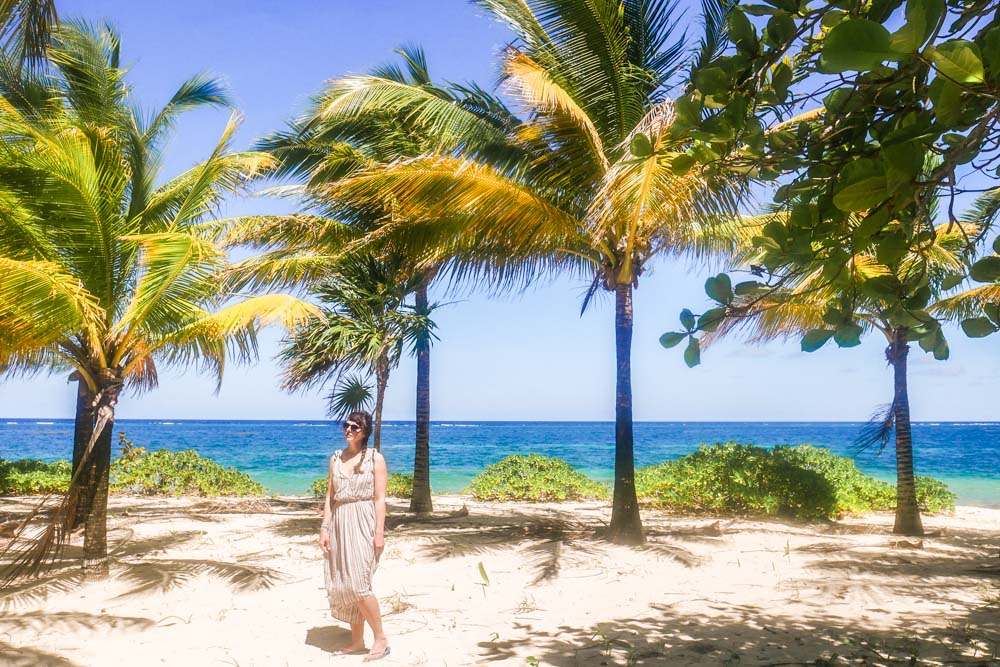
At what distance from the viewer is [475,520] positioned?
1074cm

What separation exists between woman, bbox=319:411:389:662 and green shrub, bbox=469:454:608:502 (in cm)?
1014

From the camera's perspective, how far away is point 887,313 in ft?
6.10

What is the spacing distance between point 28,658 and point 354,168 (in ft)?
26.2

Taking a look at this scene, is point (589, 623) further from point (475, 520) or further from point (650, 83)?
point (650, 83)

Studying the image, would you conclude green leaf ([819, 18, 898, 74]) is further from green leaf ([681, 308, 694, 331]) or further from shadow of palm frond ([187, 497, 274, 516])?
shadow of palm frond ([187, 497, 274, 516])

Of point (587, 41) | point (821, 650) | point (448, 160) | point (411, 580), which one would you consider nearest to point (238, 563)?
point (411, 580)

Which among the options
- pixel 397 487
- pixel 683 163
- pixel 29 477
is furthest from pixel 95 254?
pixel 29 477

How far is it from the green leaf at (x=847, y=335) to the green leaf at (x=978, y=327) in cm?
26

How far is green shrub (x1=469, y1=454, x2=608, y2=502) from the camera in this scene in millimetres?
14828

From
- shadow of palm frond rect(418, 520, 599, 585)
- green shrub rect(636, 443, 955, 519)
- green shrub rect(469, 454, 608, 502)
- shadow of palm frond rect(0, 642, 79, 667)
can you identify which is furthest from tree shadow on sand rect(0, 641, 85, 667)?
green shrub rect(469, 454, 608, 502)

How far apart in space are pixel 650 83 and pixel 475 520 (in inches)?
Result: 267

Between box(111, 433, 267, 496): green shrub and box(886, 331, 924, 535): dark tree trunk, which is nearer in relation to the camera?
box(886, 331, 924, 535): dark tree trunk

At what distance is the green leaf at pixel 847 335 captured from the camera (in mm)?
1840

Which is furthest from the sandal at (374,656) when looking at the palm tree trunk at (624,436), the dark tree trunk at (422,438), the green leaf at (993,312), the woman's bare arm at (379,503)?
the dark tree trunk at (422,438)
